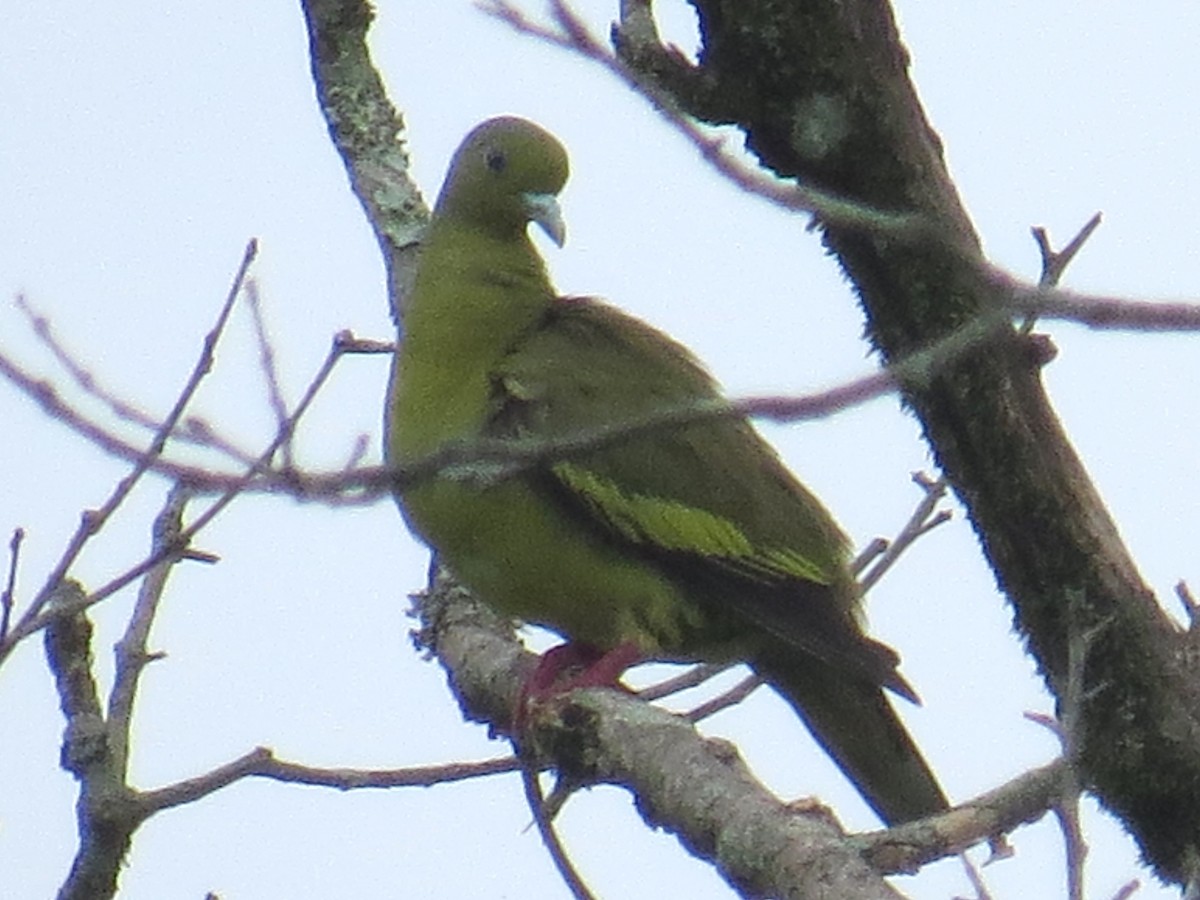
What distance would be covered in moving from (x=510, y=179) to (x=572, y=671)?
52.2 inches

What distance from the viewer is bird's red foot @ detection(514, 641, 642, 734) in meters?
4.30

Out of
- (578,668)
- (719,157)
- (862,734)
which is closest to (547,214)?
(578,668)

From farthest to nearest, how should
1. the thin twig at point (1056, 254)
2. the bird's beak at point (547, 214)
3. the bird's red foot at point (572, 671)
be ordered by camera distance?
the bird's beak at point (547, 214), the bird's red foot at point (572, 671), the thin twig at point (1056, 254)

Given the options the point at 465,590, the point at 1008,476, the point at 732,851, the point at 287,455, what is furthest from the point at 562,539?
the point at 287,455

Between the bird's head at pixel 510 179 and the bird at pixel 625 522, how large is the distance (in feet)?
0.43

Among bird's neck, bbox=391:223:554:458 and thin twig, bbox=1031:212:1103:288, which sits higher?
bird's neck, bbox=391:223:554:458

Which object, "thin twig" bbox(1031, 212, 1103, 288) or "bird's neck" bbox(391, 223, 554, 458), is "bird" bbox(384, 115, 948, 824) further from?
"thin twig" bbox(1031, 212, 1103, 288)

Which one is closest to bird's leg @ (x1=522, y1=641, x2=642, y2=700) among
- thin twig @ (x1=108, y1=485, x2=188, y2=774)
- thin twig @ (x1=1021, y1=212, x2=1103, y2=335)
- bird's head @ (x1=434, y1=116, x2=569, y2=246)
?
thin twig @ (x1=108, y1=485, x2=188, y2=774)

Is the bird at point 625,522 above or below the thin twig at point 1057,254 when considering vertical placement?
above

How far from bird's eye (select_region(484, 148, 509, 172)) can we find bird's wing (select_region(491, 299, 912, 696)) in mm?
374

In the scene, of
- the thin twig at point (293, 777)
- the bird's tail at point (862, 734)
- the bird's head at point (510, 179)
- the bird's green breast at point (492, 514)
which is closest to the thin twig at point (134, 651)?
the thin twig at point (293, 777)

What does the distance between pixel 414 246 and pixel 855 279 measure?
2027 mm

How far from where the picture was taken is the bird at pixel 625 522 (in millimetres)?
4754

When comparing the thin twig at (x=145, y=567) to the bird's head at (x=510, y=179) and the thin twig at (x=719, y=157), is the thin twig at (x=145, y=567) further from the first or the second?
the bird's head at (x=510, y=179)
